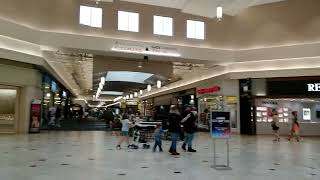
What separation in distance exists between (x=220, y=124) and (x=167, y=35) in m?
9.11

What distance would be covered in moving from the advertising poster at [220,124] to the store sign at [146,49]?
8.02 metres

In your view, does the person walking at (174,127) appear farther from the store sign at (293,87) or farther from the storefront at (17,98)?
the store sign at (293,87)

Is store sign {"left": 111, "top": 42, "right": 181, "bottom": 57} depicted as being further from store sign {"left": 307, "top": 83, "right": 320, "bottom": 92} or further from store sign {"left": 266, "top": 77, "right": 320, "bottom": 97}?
store sign {"left": 307, "top": 83, "right": 320, "bottom": 92}

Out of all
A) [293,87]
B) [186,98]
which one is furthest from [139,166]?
[186,98]

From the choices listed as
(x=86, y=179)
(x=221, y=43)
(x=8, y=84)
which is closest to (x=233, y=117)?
(x=221, y=43)

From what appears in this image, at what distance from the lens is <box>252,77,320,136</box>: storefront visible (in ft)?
51.1

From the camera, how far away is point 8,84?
1361 cm

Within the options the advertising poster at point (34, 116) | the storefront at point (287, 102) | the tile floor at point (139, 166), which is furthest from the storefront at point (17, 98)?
the storefront at point (287, 102)

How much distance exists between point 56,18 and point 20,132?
5439mm

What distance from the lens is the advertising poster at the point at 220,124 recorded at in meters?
6.59

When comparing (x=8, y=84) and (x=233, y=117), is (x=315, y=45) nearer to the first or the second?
(x=233, y=117)

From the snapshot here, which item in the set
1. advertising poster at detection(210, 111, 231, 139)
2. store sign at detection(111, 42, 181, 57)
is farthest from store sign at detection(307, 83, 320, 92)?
advertising poster at detection(210, 111, 231, 139)

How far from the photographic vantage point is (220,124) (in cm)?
667

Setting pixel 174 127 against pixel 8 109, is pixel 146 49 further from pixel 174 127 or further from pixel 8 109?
pixel 8 109
